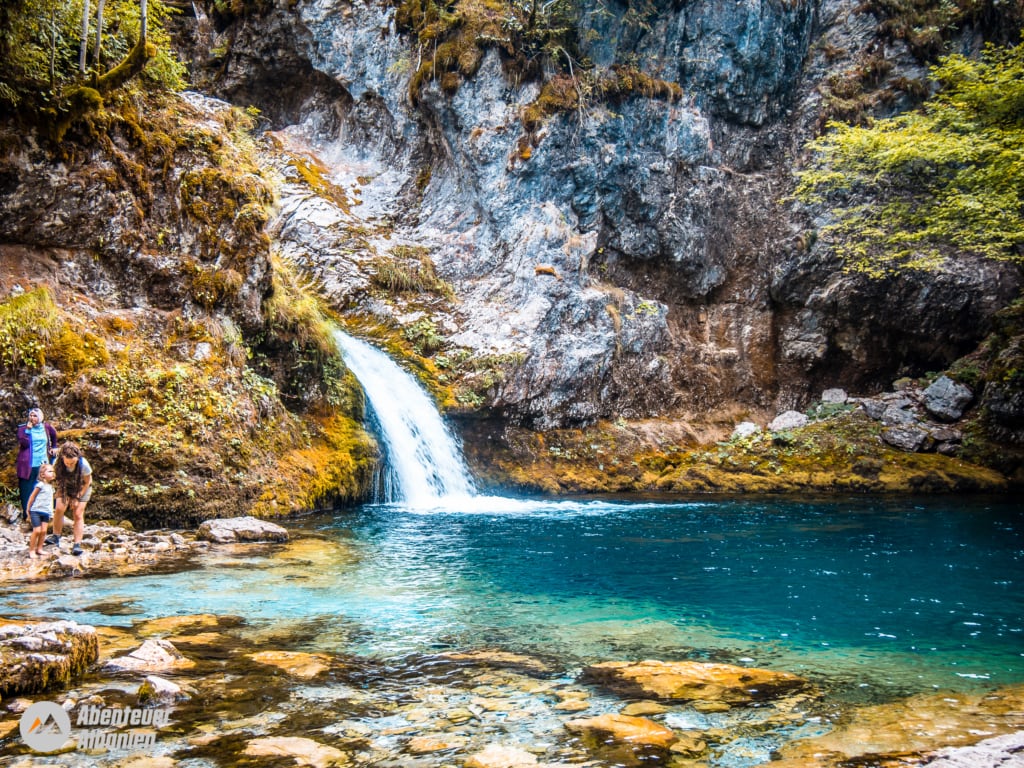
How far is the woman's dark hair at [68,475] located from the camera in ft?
27.5

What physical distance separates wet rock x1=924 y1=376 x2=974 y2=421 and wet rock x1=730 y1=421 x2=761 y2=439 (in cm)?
493

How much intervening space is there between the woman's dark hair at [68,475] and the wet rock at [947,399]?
839 inches

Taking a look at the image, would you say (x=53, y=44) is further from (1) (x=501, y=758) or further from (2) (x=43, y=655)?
(1) (x=501, y=758)

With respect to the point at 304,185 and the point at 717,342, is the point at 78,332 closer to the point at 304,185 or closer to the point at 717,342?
the point at 304,185

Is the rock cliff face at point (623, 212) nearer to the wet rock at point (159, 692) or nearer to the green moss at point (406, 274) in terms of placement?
the green moss at point (406, 274)

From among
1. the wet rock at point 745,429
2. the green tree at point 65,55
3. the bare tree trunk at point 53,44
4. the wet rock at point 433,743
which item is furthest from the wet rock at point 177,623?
the wet rock at point 745,429

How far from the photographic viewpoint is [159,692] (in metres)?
3.89

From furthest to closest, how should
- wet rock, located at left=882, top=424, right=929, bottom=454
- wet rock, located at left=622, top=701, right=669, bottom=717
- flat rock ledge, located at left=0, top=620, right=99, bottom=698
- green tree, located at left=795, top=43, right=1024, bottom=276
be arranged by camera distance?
wet rock, located at left=882, top=424, right=929, bottom=454 → green tree, located at left=795, top=43, right=1024, bottom=276 → wet rock, located at left=622, top=701, right=669, bottom=717 → flat rock ledge, located at left=0, top=620, right=99, bottom=698

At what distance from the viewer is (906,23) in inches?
920

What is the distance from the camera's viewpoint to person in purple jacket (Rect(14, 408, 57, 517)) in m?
8.52

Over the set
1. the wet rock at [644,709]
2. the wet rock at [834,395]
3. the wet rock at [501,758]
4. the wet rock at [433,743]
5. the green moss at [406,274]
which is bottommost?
the wet rock at [644,709]

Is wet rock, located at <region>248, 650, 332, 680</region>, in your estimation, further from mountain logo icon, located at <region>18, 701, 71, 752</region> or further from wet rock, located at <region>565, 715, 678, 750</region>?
wet rock, located at <region>565, 715, 678, 750</region>

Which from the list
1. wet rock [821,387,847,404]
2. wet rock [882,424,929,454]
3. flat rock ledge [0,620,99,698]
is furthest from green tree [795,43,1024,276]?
flat rock ledge [0,620,99,698]

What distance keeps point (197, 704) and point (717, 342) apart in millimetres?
21861
